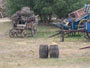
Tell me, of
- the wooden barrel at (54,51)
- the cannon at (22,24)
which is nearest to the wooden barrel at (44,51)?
the wooden barrel at (54,51)

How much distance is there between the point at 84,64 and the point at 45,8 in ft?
80.9

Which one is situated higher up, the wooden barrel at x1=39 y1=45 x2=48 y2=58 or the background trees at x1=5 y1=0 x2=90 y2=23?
the background trees at x1=5 y1=0 x2=90 y2=23

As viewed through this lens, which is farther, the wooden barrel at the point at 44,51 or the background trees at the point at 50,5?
the background trees at the point at 50,5

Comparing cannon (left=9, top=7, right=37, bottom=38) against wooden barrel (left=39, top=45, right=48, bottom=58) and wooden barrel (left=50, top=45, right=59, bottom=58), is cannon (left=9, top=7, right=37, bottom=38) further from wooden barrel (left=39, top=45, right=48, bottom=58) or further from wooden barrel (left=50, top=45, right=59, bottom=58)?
wooden barrel (left=50, top=45, right=59, bottom=58)

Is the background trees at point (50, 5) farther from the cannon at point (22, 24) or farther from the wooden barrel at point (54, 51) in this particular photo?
the wooden barrel at point (54, 51)

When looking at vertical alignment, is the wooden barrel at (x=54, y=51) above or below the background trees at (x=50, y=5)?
below

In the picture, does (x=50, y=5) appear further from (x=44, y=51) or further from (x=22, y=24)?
(x=44, y=51)

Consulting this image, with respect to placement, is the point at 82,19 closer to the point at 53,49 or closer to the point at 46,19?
the point at 53,49

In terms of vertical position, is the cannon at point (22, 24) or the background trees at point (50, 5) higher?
the background trees at point (50, 5)

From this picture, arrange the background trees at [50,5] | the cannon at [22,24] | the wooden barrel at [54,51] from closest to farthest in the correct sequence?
1. the wooden barrel at [54,51]
2. the cannon at [22,24]
3. the background trees at [50,5]

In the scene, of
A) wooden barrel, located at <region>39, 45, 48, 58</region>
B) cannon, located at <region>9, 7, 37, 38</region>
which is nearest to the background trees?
cannon, located at <region>9, 7, 37, 38</region>

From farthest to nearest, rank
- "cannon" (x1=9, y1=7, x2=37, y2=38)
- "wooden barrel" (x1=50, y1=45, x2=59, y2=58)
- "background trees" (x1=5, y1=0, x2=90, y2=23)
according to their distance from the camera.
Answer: "background trees" (x1=5, y1=0, x2=90, y2=23) < "cannon" (x1=9, y1=7, x2=37, y2=38) < "wooden barrel" (x1=50, y1=45, x2=59, y2=58)

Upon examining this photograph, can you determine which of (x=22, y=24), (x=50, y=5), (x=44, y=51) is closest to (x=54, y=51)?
(x=44, y=51)

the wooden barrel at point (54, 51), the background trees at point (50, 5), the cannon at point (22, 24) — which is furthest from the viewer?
the background trees at point (50, 5)
